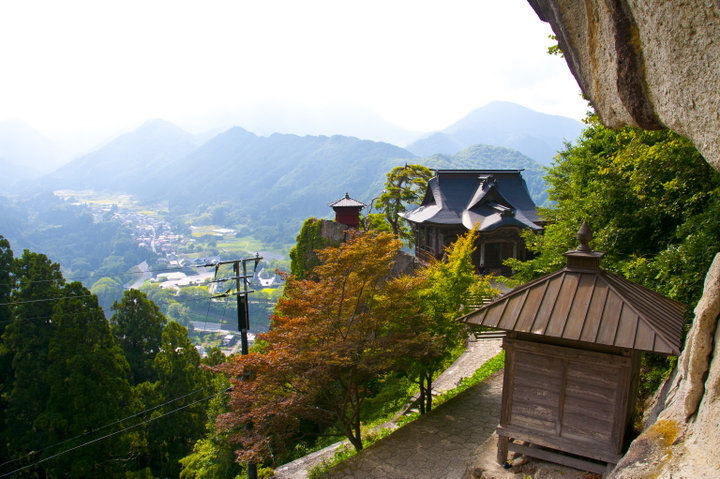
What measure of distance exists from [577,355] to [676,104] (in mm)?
3282

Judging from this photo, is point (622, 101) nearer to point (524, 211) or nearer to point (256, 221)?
point (524, 211)

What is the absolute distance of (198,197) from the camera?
506ft

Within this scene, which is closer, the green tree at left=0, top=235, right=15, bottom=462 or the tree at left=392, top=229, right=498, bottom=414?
the tree at left=392, top=229, right=498, bottom=414

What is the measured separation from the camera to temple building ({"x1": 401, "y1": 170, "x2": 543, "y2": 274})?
20.3 m

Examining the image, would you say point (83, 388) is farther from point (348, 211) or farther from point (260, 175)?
point (260, 175)

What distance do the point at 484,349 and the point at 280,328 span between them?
32.0 feet

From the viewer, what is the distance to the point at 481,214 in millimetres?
21219

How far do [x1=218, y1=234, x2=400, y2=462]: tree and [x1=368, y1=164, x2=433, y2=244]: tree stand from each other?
17.8 m

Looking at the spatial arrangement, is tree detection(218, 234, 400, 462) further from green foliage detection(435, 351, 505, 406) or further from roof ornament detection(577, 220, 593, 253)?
roof ornament detection(577, 220, 593, 253)

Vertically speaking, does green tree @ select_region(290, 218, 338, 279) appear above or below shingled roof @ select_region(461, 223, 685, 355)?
below

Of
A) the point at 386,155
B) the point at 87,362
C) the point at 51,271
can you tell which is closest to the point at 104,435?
the point at 87,362

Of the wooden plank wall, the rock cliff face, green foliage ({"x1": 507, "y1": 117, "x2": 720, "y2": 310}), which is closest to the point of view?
the rock cliff face

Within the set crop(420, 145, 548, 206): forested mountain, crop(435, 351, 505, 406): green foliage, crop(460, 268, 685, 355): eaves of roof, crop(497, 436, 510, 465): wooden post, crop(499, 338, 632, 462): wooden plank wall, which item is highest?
crop(420, 145, 548, 206): forested mountain

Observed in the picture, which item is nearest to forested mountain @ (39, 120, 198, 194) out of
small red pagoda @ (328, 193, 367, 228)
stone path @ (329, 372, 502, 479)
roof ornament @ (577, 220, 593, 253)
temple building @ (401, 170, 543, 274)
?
small red pagoda @ (328, 193, 367, 228)
